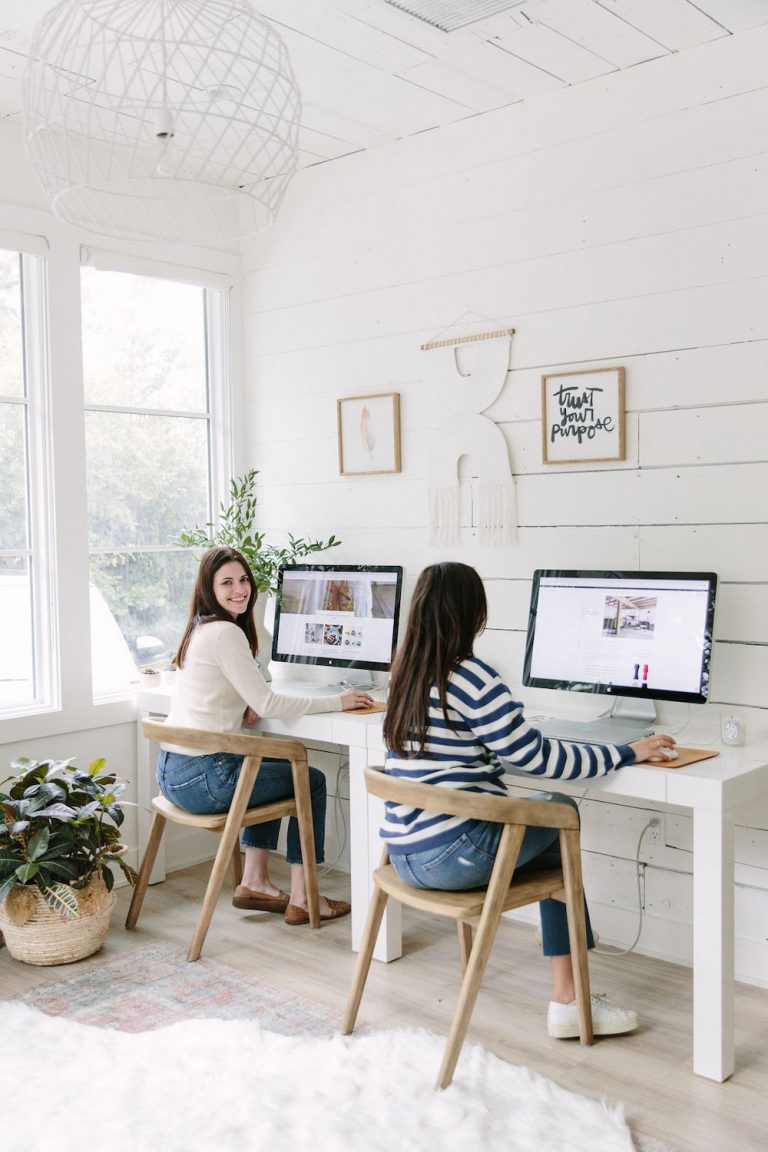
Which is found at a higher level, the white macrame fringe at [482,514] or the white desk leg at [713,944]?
the white macrame fringe at [482,514]

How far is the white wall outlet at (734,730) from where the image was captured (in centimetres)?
253

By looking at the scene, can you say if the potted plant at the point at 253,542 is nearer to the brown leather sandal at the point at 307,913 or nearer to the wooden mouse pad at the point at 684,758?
the brown leather sandal at the point at 307,913

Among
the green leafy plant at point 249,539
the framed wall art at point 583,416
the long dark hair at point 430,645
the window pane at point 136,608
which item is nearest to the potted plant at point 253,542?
the green leafy plant at point 249,539

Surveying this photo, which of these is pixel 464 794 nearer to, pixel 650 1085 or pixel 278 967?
pixel 650 1085

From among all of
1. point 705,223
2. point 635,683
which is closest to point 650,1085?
point 635,683

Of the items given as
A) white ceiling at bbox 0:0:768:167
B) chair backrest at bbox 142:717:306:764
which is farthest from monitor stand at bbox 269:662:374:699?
white ceiling at bbox 0:0:768:167

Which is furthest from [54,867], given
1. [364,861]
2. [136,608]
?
[136,608]

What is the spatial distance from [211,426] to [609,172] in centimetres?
167

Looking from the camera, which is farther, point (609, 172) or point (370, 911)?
point (609, 172)

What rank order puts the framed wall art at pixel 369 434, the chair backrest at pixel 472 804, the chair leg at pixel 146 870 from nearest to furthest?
the chair backrest at pixel 472 804 → the chair leg at pixel 146 870 → the framed wall art at pixel 369 434

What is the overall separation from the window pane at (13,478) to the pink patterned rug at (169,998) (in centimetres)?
129

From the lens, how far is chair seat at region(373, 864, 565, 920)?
87.3 inches

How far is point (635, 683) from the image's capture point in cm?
270

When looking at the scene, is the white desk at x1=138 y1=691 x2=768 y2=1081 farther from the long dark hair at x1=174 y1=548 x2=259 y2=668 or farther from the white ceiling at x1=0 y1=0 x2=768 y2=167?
the white ceiling at x1=0 y1=0 x2=768 y2=167
